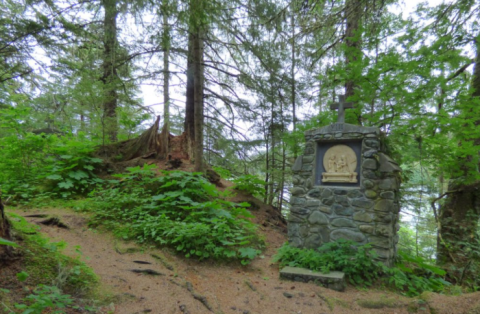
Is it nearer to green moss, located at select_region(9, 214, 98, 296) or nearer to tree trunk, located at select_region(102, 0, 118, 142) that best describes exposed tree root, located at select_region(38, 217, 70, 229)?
green moss, located at select_region(9, 214, 98, 296)

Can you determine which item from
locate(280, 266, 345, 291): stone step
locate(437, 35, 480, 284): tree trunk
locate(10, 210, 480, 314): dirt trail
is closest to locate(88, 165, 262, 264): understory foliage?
locate(10, 210, 480, 314): dirt trail

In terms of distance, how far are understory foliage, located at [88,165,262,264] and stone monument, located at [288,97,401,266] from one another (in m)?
1.10

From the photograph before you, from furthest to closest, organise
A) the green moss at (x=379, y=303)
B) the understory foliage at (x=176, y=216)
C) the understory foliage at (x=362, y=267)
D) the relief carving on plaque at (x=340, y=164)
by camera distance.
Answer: the relief carving on plaque at (x=340, y=164) < the understory foliage at (x=176, y=216) < the understory foliage at (x=362, y=267) < the green moss at (x=379, y=303)

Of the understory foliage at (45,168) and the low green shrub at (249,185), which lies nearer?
the understory foliage at (45,168)

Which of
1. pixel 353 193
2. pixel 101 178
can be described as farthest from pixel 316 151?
pixel 101 178

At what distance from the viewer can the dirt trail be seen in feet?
8.84

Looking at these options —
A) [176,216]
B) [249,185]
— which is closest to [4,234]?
[176,216]

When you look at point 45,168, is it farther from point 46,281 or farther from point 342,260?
point 342,260

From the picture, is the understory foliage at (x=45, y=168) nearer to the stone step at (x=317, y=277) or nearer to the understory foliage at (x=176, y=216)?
the understory foliage at (x=176, y=216)

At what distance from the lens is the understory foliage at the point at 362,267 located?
12.8 feet

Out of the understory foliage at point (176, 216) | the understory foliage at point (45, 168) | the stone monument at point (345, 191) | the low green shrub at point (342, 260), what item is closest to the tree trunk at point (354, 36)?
the stone monument at point (345, 191)

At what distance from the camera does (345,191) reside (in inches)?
180

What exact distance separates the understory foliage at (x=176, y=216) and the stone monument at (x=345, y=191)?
1.10 m

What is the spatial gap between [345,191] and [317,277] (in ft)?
5.03
